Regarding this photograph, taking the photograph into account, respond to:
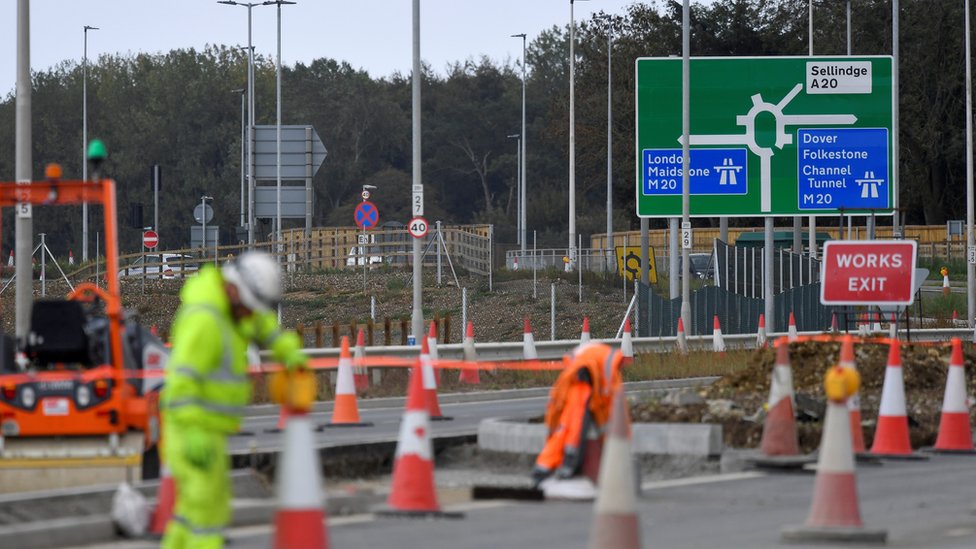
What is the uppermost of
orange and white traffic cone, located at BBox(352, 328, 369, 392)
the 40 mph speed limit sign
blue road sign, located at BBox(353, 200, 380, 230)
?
blue road sign, located at BBox(353, 200, 380, 230)

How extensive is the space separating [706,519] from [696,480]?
224 cm

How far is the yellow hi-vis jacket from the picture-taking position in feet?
25.4

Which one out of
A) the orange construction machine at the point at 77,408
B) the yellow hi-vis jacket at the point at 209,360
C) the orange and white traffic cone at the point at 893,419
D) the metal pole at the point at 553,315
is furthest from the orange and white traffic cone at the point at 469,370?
the yellow hi-vis jacket at the point at 209,360

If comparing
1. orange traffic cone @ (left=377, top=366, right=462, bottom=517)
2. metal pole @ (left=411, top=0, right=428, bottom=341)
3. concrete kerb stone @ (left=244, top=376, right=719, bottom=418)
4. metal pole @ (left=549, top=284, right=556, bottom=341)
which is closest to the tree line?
metal pole @ (left=549, top=284, right=556, bottom=341)

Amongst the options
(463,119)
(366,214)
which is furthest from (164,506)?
(463,119)

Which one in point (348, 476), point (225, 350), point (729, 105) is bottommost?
point (348, 476)

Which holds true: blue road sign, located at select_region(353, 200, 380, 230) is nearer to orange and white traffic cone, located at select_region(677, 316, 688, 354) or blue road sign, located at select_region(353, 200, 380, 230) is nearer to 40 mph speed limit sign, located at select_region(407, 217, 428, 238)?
40 mph speed limit sign, located at select_region(407, 217, 428, 238)

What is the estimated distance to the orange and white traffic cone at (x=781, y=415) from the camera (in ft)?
45.4

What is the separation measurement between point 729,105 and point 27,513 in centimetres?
2535

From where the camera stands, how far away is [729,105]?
3434 centimetres

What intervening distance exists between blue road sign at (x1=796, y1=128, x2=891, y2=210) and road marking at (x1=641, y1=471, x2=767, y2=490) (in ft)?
65.2

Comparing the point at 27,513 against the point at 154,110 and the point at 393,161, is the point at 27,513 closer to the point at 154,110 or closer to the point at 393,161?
the point at 154,110

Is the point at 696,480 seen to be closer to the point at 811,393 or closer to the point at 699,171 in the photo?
the point at 811,393

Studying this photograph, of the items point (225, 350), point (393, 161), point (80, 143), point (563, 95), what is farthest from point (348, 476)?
point (393, 161)
